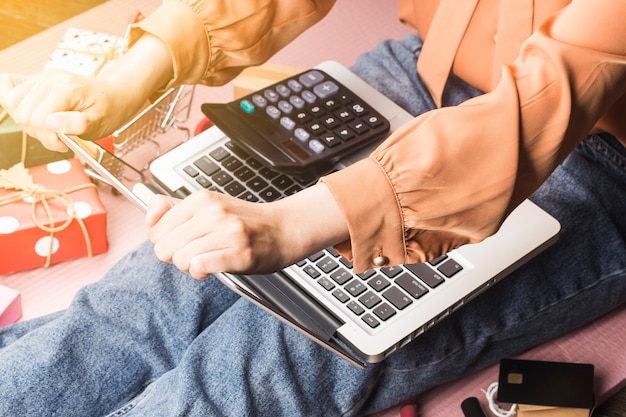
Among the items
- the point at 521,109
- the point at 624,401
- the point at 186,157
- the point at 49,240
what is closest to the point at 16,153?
the point at 49,240

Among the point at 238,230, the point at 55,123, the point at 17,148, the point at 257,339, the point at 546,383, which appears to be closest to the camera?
the point at 238,230

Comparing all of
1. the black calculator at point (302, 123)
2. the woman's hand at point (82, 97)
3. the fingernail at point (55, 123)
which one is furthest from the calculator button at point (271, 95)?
the fingernail at point (55, 123)

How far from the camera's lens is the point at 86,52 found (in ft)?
3.48

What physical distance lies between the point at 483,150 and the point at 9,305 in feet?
1.86

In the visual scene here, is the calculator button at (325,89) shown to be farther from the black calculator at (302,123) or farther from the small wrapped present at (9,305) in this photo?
the small wrapped present at (9,305)

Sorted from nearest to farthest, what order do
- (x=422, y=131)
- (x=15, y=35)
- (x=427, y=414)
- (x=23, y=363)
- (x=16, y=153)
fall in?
(x=422, y=131) < (x=23, y=363) < (x=427, y=414) < (x=16, y=153) < (x=15, y=35)

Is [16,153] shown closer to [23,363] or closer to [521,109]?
[23,363]

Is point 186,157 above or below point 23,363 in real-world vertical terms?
above

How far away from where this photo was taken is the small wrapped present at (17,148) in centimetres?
98

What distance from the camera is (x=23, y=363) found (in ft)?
2.55

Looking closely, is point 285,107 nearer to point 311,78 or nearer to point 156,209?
point 311,78

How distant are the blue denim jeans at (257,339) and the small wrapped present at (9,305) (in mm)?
51

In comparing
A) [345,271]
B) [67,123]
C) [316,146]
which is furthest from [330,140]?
[67,123]

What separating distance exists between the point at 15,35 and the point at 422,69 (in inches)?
26.9
